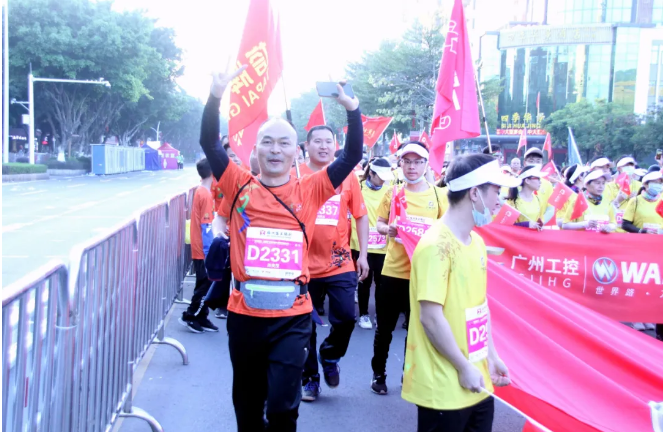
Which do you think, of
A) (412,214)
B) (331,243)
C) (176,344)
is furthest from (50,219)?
(412,214)

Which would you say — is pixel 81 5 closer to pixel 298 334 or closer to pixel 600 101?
pixel 600 101

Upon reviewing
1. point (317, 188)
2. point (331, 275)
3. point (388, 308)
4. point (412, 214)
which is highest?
point (317, 188)

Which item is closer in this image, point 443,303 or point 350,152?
point 443,303

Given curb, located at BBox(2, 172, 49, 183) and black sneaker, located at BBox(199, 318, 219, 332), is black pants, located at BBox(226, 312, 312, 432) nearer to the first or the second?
black sneaker, located at BBox(199, 318, 219, 332)

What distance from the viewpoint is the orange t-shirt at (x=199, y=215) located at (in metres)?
7.03

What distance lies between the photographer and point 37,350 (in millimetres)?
2631

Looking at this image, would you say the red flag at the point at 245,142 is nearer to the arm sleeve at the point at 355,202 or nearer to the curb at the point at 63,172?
the arm sleeve at the point at 355,202

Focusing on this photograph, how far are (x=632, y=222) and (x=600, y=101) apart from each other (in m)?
41.1

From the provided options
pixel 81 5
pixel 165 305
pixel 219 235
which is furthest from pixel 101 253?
pixel 81 5

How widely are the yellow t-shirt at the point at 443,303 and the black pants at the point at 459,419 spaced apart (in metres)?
0.03

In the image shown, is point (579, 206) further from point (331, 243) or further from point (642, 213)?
point (331, 243)

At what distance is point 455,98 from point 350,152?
3.10m

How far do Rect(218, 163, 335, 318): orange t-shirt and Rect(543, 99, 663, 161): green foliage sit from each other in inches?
1248

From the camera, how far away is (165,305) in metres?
6.36
